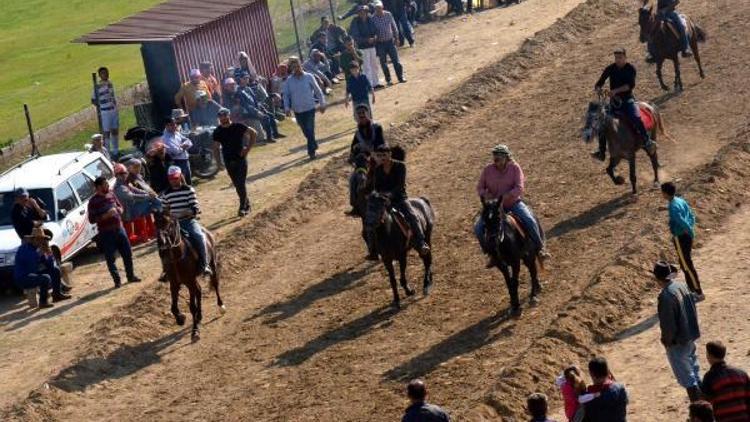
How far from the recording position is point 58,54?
5394cm

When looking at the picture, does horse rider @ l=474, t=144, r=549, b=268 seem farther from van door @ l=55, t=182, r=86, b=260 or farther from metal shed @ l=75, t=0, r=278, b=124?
metal shed @ l=75, t=0, r=278, b=124

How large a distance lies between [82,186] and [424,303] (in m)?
9.32

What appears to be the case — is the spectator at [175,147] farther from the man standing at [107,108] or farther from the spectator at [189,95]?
the man standing at [107,108]

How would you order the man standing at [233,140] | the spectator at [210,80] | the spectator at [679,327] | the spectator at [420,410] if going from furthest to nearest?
the spectator at [210,80] → the man standing at [233,140] → the spectator at [679,327] → the spectator at [420,410]

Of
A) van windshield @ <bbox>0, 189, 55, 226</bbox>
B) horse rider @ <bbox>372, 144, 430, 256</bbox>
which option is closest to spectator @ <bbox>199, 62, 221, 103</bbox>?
van windshield @ <bbox>0, 189, 55, 226</bbox>

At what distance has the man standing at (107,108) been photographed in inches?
1357

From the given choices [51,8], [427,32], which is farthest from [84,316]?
[51,8]

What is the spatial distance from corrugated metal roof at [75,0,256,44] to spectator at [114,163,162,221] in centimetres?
683

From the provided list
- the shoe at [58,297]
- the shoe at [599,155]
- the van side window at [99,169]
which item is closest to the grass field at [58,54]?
the van side window at [99,169]

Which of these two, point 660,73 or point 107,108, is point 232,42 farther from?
point 660,73

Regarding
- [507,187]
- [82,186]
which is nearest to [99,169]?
[82,186]

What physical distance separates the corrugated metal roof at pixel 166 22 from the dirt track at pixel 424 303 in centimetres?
667

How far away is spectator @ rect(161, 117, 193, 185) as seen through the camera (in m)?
30.1

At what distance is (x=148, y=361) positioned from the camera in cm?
2250
